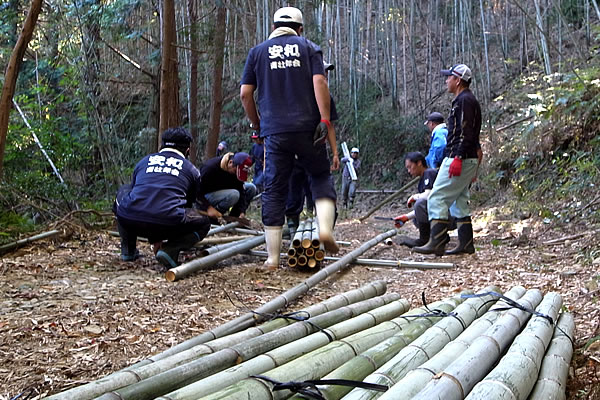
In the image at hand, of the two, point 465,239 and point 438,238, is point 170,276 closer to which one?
point 438,238

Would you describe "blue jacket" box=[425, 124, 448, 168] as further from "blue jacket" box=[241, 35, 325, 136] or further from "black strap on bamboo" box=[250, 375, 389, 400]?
"black strap on bamboo" box=[250, 375, 389, 400]

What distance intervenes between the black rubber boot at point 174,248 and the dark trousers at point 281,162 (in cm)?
57

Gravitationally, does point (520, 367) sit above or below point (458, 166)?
below

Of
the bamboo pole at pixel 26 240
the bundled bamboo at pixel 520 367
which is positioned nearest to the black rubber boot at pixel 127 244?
the bamboo pole at pixel 26 240

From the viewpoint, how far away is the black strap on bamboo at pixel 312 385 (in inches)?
60.5

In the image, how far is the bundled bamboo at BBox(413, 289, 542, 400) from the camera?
1.48 metres

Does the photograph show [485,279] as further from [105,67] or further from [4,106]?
[105,67]

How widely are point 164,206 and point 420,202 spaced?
277 cm

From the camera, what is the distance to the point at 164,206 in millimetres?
3863

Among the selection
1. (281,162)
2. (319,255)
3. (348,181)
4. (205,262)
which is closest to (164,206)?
(205,262)

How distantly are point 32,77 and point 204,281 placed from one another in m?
11.2

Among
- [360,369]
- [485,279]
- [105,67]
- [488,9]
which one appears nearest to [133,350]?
[360,369]

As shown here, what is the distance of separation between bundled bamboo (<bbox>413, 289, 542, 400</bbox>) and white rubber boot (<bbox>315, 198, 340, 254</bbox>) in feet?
5.75

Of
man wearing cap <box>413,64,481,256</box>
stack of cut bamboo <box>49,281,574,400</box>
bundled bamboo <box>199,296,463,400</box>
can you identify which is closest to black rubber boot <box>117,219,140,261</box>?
stack of cut bamboo <box>49,281,574,400</box>
